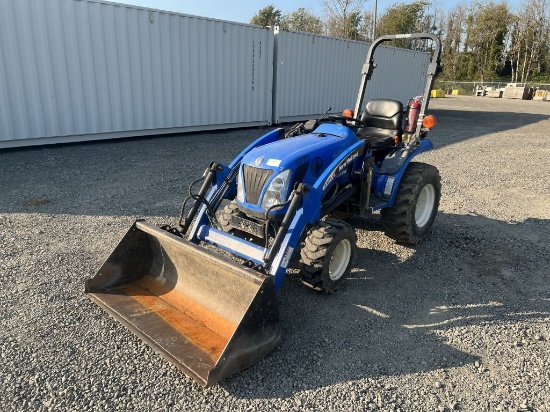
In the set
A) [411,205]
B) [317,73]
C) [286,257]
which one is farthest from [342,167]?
[317,73]

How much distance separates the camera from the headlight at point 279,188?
3.42 metres

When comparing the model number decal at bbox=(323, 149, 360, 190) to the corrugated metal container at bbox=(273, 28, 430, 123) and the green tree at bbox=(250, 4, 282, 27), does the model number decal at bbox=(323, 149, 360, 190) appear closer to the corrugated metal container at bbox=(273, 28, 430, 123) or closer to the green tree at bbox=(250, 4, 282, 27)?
the corrugated metal container at bbox=(273, 28, 430, 123)

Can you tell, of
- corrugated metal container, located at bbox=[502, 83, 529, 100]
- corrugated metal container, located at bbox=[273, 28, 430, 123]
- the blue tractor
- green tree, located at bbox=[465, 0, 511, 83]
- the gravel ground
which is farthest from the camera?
green tree, located at bbox=[465, 0, 511, 83]

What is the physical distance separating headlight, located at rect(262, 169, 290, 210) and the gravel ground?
82cm

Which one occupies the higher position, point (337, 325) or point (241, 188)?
point (241, 188)

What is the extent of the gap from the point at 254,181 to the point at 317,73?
11.3 metres

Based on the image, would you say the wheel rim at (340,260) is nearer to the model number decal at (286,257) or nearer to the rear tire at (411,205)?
the model number decal at (286,257)

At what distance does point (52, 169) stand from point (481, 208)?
698 centimetres

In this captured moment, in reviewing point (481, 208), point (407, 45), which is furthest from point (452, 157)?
point (407, 45)

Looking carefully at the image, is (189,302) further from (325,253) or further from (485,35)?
(485,35)

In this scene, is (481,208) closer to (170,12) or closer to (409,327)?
(409,327)

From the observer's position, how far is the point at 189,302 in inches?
130

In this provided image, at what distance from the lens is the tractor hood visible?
344 cm

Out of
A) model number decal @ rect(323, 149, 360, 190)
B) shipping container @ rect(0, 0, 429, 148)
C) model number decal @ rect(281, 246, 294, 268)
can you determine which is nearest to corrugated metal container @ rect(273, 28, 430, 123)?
shipping container @ rect(0, 0, 429, 148)
